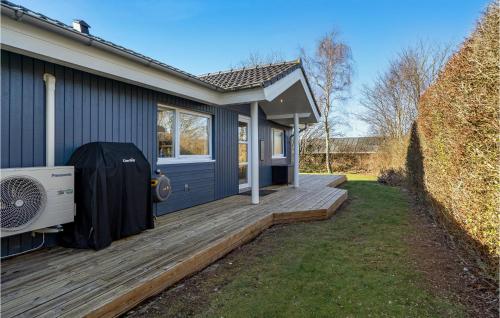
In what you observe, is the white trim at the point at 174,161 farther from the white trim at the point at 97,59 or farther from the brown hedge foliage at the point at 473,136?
the brown hedge foliage at the point at 473,136

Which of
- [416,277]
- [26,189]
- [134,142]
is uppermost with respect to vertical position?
[134,142]

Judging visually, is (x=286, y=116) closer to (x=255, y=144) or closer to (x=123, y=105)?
(x=255, y=144)

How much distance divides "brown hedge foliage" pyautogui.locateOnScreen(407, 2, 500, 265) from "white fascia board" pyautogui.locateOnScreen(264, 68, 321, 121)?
9.49 ft

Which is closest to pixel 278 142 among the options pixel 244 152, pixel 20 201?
pixel 244 152

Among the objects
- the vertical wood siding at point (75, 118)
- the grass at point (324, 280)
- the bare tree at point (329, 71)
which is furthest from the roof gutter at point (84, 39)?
the bare tree at point (329, 71)

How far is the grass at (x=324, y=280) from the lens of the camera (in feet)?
7.98

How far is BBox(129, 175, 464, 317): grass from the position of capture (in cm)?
243

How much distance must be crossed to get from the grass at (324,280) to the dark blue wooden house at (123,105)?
2.17m

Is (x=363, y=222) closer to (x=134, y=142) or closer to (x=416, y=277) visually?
(x=416, y=277)

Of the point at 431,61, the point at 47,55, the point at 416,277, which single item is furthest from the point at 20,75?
the point at 431,61

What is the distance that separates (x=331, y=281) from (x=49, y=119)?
3.78 meters

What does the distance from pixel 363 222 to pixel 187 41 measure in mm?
11931

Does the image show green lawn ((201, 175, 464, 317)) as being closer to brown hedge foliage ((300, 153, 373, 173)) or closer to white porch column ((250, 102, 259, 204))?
white porch column ((250, 102, 259, 204))

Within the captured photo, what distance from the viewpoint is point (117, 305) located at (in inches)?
86.9
